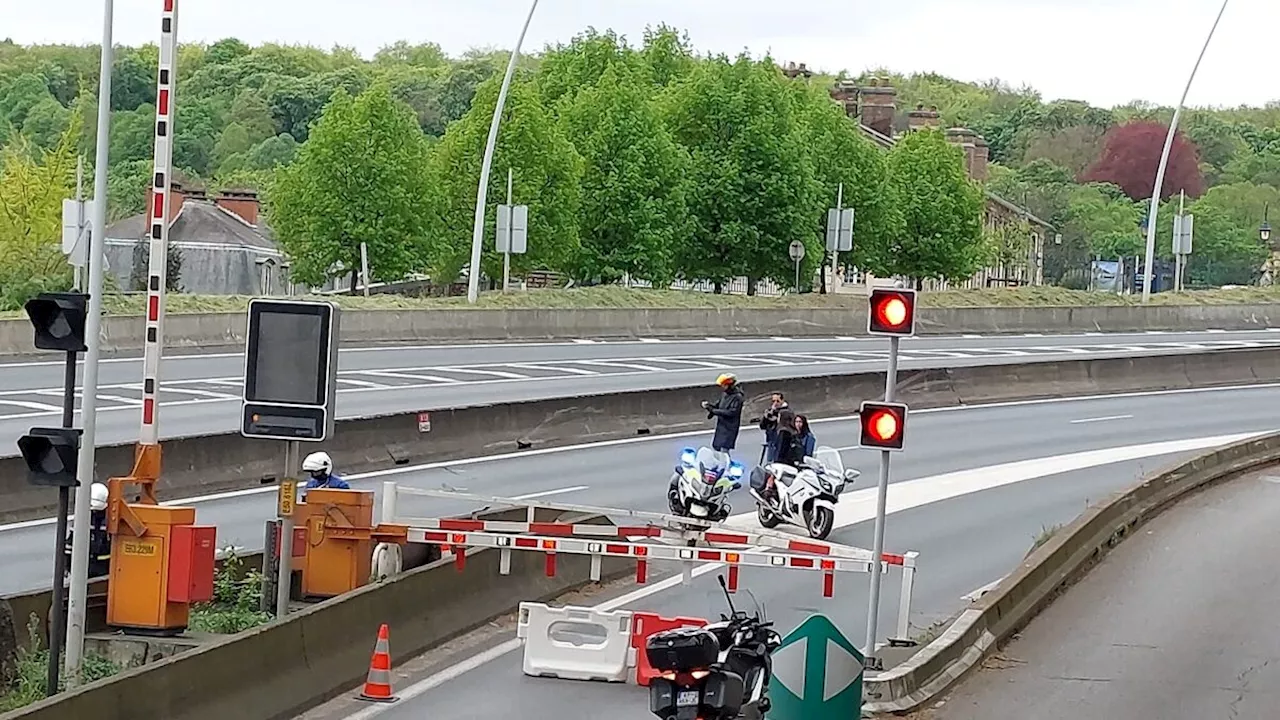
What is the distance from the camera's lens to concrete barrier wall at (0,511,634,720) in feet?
33.4

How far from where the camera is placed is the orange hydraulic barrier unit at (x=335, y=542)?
49.0 ft

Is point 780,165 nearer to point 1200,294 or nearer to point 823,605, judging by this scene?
point 1200,294

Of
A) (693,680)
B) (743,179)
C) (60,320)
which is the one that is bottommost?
(693,680)

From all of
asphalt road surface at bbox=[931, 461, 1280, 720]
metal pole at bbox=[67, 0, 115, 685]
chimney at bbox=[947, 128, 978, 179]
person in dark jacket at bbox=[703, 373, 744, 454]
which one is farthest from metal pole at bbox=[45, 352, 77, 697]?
chimney at bbox=[947, 128, 978, 179]

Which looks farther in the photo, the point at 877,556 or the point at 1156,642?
the point at 1156,642

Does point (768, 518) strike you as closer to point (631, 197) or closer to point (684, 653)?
point (684, 653)

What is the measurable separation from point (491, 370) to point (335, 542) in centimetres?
2662

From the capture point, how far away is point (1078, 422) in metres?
35.8

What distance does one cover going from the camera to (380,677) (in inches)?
510

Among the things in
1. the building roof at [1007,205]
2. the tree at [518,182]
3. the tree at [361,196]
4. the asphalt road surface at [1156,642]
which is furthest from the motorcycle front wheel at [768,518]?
the building roof at [1007,205]

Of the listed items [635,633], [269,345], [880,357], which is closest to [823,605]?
[635,633]

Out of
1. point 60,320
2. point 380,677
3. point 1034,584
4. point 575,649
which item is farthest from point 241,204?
point 60,320

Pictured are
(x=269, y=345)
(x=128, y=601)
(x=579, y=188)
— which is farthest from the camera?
(x=579, y=188)

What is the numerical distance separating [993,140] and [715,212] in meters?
116
